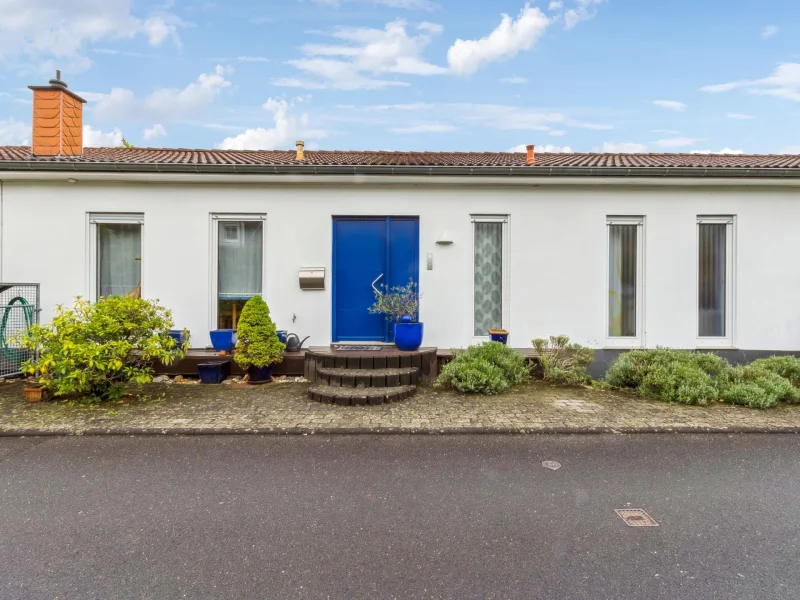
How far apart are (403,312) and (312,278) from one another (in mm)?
1564

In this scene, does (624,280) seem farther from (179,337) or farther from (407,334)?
(179,337)

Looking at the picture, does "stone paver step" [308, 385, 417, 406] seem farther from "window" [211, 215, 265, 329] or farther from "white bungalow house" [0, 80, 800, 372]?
"window" [211, 215, 265, 329]

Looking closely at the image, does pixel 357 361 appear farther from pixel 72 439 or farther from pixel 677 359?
pixel 677 359

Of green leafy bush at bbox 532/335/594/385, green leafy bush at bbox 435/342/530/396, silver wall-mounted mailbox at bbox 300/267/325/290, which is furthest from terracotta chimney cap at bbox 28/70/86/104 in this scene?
green leafy bush at bbox 532/335/594/385

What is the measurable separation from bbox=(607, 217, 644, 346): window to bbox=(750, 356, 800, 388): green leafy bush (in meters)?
1.70

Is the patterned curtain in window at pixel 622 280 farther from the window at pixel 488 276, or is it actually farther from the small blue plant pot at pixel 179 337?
the small blue plant pot at pixel 179 337

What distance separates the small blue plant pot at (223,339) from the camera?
24.0 ft

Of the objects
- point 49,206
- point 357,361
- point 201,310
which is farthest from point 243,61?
point 357,361

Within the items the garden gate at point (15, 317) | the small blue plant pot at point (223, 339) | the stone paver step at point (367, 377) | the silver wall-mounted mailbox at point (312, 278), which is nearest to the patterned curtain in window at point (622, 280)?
the stone paver step at point (367, 377)

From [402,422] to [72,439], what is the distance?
131 inches

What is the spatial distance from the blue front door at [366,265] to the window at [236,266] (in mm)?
1314

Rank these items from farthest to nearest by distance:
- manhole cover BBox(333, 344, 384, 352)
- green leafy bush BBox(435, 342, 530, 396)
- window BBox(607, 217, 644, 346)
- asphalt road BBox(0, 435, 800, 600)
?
1. window BBox(607, 217, 644, 346)
2. manhole cover BBox(333, 344, 384, 352)
3. green leafy bush BBox(435, 342, 530, 396)
4. asphalt road BBox(0, 435, 800, 600)

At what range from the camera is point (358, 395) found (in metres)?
5.91

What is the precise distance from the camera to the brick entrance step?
19.6ft
